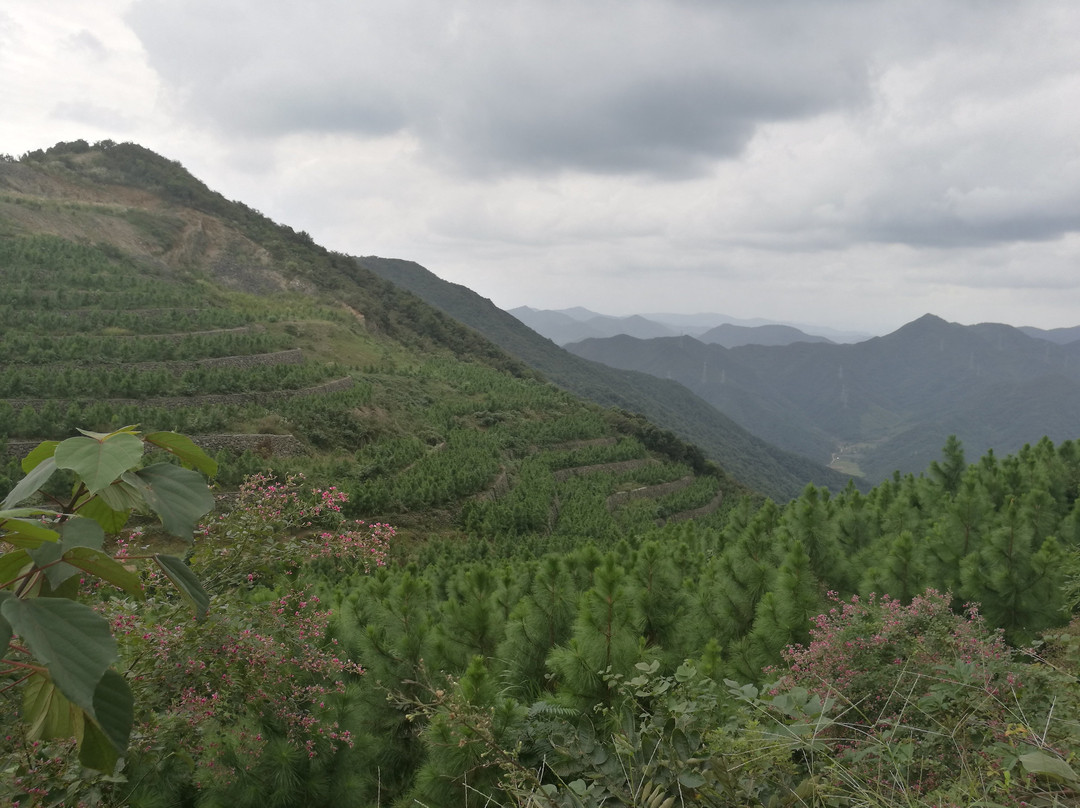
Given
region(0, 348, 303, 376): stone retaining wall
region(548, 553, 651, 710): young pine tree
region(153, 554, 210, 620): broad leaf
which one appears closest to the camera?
region(153, 554, 210, 620): broad leaf

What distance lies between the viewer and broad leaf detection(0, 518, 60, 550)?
107cm

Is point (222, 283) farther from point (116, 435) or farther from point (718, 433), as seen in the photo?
point (718, 433)

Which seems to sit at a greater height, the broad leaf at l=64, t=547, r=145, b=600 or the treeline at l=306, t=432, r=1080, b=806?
the broad leaf at l=64, t=547, r=145, b=600

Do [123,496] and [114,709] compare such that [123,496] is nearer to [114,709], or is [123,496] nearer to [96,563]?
[96,563]

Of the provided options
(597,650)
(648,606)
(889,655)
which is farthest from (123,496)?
(648,606)

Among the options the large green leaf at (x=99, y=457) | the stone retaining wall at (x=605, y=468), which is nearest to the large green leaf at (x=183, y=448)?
the large green leaf at (x=99, y=457)

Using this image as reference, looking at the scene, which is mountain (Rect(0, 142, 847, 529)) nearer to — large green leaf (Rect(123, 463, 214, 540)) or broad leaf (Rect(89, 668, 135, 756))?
large green leaf (Rect(123, 463, 214, 540))

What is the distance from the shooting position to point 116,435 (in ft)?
3.93

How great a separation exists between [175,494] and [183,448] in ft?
0.46

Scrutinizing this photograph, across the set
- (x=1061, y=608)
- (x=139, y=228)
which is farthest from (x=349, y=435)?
(x=139, y=228)

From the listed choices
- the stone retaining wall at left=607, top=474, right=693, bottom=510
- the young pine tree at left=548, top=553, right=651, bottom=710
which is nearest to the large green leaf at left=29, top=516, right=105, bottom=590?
the young pine tree at left=548, top=553, right=651, bottom=710

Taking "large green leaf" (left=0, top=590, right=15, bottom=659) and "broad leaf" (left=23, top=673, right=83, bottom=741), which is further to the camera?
"broad leaf" (left=23, top=673, right=83, bottom=741)

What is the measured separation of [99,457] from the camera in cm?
112

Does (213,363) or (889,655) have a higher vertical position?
(213,363)
